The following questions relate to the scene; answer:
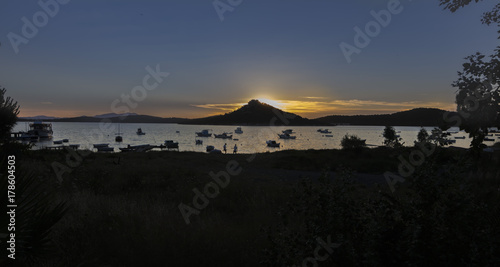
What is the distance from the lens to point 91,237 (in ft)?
20.3

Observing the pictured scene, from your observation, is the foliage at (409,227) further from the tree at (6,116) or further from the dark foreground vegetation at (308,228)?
the tree at (6,116)

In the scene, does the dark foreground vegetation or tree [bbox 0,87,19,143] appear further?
tree [bbox 0,87,19,143]

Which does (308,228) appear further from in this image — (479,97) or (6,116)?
(6,116)

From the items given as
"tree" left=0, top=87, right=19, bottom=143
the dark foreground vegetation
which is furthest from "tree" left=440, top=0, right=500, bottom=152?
"tree" left=0, top=87, right=19, bottom=143

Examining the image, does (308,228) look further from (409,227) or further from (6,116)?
(6,116)

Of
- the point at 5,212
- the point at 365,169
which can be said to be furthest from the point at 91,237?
the point at 365,169

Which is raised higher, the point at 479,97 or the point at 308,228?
the point at 479,97

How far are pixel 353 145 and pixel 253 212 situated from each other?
1106 inches

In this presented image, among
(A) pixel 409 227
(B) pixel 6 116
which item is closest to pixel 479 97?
(A) pixel 409 227

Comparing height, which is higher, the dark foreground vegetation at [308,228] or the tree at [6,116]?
the tree at [6,116]

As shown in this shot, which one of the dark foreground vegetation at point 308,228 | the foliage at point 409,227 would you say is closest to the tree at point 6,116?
the dark foreground vegetation at point 308,228

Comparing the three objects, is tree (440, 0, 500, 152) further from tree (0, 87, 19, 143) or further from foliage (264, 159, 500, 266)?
tree (0, 87, 19, 143)

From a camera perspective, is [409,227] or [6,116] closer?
[409,227]

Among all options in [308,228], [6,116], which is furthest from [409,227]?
[6,116]
